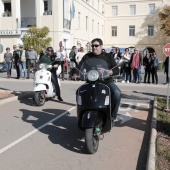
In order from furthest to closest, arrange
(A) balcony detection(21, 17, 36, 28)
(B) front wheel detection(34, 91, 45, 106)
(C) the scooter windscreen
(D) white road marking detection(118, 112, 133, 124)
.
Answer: (A) balcony detection(21, 17, 36, 28) < (B) front wheel detection(34, 91, 45, 106) < (D) white road marking detection(118, 112, 133, 124) < (C) the scooter windscreen

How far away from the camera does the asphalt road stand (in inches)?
194

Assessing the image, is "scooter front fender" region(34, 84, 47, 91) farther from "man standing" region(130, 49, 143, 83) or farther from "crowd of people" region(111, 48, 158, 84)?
"man standing" region(130, 49, 143, 83)

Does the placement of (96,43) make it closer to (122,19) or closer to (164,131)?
(164,131)

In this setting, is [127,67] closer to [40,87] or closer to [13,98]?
[13,98]

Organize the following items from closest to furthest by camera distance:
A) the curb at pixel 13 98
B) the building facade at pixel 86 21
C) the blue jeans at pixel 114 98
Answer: the blue jeans at pixel 114 98 → the curb at pixel 13 98 → the building facade at pixel 86 21

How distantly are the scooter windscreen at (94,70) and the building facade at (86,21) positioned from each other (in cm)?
2708

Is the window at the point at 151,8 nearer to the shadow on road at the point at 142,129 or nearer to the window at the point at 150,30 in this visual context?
the window at the point at 150,30

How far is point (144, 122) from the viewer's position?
7.81 metres

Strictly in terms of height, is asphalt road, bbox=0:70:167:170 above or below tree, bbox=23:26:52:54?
below

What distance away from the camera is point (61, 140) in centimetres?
611

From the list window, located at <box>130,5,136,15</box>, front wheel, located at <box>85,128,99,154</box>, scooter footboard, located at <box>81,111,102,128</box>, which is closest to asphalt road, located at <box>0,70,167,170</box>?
front wheel, located at <box>85,128,99,154</box>

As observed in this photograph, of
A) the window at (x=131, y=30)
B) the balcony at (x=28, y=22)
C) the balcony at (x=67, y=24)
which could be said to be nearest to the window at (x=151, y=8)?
the window at (x=131, y=30)

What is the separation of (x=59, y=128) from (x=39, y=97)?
2.57 m

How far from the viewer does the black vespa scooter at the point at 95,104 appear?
5309mm
